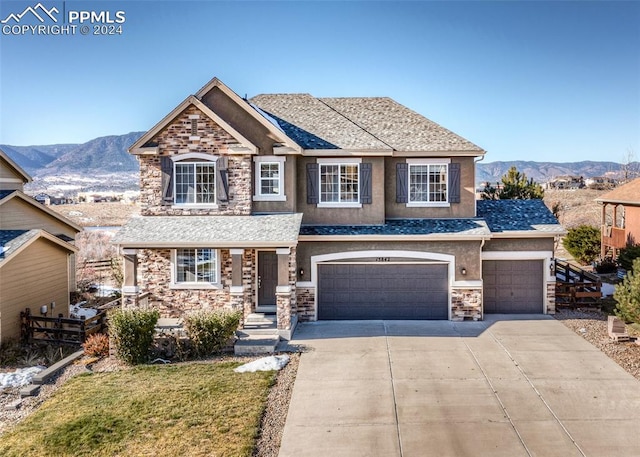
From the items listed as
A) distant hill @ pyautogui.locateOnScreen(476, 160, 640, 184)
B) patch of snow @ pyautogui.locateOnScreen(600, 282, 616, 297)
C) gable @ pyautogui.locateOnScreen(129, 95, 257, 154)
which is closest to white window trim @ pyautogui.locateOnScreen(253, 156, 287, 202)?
gable @ pyautogui.locateOnScreen(129, 95, 257, 154)

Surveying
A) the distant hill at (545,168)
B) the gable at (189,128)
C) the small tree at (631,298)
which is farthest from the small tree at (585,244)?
the distant hill at (545,168)

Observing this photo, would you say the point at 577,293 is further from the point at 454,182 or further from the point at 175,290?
the point at 175,290

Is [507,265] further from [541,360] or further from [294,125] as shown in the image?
[294,125]

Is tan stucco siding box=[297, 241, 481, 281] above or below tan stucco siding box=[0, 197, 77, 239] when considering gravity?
below

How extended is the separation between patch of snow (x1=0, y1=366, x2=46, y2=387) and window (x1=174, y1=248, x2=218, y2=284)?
5.00m

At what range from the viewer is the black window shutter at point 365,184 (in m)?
17.0

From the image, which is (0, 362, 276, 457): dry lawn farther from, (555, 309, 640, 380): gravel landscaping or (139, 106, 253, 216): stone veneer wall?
(555, 309, 640, 380): gravel landscaping

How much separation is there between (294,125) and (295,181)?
110 inches

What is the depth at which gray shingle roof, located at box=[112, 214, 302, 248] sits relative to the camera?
14508 mm

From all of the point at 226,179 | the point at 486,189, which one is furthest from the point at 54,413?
the point at 486,189

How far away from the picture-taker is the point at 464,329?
50.2 feet

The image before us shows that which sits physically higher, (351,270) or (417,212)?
(417,212)

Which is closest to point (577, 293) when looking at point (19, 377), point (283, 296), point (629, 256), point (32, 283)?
point (629, 256)

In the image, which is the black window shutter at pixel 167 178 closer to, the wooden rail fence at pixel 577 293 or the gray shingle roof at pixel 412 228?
the gray shingle roof at pixel 412 228
